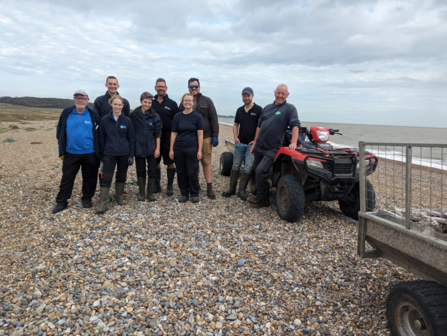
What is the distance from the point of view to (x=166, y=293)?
323 cm

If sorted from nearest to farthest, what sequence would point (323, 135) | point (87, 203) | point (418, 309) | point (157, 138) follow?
1. point (418, 309)
2. point (87, 203)
3. point (323, 135)
4. point (157, 138)

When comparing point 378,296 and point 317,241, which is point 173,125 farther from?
point 378,296

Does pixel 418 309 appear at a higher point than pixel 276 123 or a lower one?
lower

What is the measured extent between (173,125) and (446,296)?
4.98 m

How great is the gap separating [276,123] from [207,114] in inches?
63.7

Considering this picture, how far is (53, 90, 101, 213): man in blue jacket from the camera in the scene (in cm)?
530

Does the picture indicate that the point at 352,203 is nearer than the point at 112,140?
No

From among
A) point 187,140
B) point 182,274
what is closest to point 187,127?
point 187,140

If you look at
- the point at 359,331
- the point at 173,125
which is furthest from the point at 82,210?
the point at 359,331

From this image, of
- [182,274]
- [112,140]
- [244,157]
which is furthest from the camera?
[244,157]

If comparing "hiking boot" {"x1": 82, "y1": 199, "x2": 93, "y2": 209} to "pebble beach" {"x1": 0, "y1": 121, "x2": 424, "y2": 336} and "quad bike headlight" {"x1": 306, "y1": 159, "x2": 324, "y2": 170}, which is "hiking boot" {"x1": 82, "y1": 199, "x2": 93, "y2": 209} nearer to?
"pebble beach" {"x1": 0, "y1": 121, "x2": 424, "y2": 336}

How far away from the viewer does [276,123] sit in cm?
570

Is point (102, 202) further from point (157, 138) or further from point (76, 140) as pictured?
point (157, 138)

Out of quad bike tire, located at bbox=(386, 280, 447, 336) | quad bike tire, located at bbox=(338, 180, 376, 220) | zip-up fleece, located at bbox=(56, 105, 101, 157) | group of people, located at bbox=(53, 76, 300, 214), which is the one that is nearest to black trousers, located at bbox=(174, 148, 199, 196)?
group of people, located at bbox=(53, 76, 300, 214)
